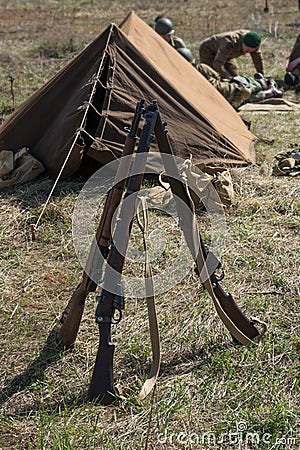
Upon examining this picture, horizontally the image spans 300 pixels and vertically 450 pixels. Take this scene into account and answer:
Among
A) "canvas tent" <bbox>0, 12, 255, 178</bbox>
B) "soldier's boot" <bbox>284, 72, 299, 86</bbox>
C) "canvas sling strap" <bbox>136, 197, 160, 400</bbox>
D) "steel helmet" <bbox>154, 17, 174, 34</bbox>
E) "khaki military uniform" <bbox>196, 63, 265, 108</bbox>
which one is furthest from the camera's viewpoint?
"steel helmet" <bbox>154, 17, 174, 34</bbox>

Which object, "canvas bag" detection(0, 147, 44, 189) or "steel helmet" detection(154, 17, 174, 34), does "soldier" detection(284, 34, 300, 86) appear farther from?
"canvas bag" detection(0, 147, 44, 189)

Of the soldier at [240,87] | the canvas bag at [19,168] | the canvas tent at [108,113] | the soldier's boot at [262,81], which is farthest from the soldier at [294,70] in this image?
the canvas bag at [19,168]

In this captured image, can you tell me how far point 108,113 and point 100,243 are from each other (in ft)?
8.59

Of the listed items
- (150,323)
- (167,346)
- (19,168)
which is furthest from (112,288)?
(19,168)

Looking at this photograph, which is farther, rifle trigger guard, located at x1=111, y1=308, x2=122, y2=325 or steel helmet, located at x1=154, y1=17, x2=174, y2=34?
steel helmet, located at x1=154, y1=17, x2=174, y2=34

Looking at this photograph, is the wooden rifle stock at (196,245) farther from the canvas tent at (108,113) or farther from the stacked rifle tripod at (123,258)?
the canvas tent at (108,113)

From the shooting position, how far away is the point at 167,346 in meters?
3.46

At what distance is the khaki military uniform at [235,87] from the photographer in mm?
8422

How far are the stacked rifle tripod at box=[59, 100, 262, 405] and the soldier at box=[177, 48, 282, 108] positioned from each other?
17.9 feet

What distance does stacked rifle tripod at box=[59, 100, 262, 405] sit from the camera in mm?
2923

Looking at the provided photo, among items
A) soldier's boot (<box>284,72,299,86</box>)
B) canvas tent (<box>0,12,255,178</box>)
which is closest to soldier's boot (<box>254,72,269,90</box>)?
soldier's boot (<box>284,72,299,86</box>)

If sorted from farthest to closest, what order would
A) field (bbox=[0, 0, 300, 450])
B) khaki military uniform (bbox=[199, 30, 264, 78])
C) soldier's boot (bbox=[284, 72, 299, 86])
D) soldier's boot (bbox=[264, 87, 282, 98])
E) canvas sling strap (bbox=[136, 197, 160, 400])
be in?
soldier's boot (bbox=[284, 72, 299, 86]), khaki military uniform (bbox=[199, 30, 264, 78]), soldier's boot (bbox=[264, 87, 282, 98]), canvas sling strap (bbox=[136, 197, 160, 400]), field (bbox=[0, 0, 300, 450])

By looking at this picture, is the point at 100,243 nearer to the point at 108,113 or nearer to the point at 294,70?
the point at 108,113

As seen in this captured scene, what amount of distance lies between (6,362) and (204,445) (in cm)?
119
